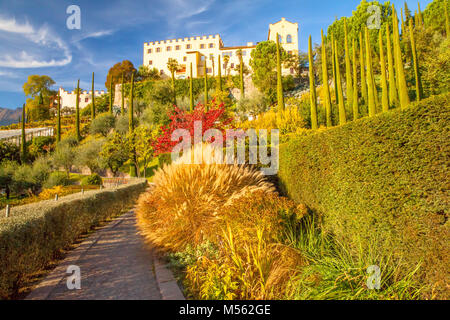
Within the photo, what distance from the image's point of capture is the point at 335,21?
3033 cm

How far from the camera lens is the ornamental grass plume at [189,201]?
4.05 m

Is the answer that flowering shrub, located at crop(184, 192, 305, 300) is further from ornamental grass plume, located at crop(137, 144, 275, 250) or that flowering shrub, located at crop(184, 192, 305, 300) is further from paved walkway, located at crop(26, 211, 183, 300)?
paved walkway, located at crop(26, 211, 183, 300)

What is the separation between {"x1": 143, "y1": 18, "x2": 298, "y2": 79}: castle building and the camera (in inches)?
1970

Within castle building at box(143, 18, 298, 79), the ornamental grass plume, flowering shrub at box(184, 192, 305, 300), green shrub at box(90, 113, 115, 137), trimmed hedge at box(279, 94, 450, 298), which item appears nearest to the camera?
trimmed hedge at box(279, 94, 450, 298)

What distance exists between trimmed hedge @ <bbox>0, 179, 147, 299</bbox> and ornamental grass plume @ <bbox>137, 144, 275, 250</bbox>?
1.39 metres

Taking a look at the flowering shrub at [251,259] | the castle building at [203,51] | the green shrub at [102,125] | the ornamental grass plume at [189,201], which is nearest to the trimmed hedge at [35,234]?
the ornamental grass plume at [189,201]

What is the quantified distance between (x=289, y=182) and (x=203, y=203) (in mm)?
2725

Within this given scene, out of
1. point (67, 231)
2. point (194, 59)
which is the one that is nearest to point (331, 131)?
point (67, 231)

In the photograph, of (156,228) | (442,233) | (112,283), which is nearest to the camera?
(442,233)

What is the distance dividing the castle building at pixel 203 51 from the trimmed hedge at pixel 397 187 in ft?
157

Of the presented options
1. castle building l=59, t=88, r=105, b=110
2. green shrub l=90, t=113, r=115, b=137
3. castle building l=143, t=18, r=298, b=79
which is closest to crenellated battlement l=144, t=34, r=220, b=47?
castle building l=143, t=18, r=298, b=79

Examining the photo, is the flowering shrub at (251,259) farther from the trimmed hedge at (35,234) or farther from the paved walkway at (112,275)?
the trimmed hedge at (35,234)

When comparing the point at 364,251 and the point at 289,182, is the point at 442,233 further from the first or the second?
the point at 289,182

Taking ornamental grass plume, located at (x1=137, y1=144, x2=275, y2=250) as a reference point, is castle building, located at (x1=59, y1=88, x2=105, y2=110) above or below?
above
